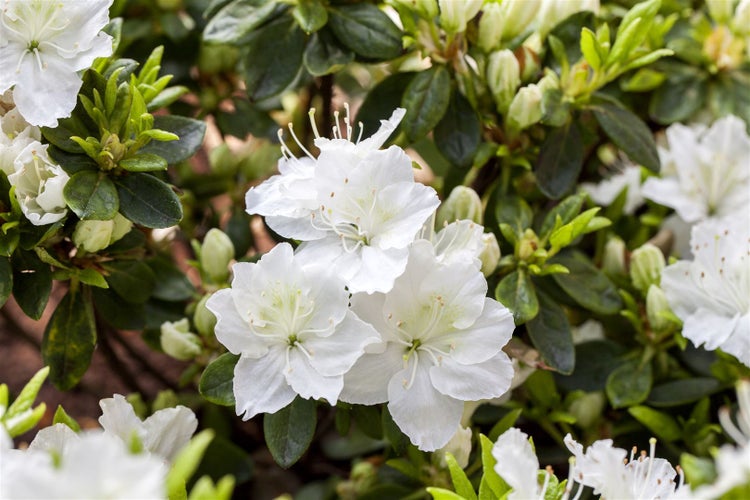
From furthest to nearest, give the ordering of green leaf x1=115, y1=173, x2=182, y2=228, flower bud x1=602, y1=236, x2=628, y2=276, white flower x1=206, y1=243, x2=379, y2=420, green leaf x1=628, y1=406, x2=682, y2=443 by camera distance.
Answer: flower bud x1=602, y1=236, x2=628, y2=276 → green leaf x1=628, y1=406, x2=682, y2=443 → green leaf x1=115, y1=173, x2=182, y2=228 → white flower x1=206, y1=243, x2=379, y2=420

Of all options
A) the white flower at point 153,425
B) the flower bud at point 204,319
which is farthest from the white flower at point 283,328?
the flower bud at point 204,319

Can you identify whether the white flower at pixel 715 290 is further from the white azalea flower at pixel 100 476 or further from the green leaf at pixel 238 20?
the white azalea flower at pixel 100 476

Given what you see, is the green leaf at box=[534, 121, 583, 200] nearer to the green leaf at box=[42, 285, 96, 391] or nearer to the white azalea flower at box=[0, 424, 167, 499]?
the green leaf at box=[42, 285, 96, 391]

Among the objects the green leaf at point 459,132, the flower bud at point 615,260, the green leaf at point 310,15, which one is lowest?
the flower bud at point 615,260

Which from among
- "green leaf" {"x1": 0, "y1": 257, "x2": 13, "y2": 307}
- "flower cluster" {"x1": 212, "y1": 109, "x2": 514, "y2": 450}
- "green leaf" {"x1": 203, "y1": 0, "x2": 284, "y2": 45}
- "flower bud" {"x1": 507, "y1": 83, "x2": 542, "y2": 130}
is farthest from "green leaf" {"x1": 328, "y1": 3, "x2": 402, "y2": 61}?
"green leaf" {"x1": 0, "y1": 257, "x2": 13, "y2": 307}

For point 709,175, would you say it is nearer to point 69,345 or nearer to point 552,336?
point 552,336

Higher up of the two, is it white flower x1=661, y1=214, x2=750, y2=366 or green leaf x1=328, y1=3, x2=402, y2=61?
green leaf x1=328, y1=3, x2=402, y2=61

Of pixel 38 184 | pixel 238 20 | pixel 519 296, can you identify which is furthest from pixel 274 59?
pixel 519 296
